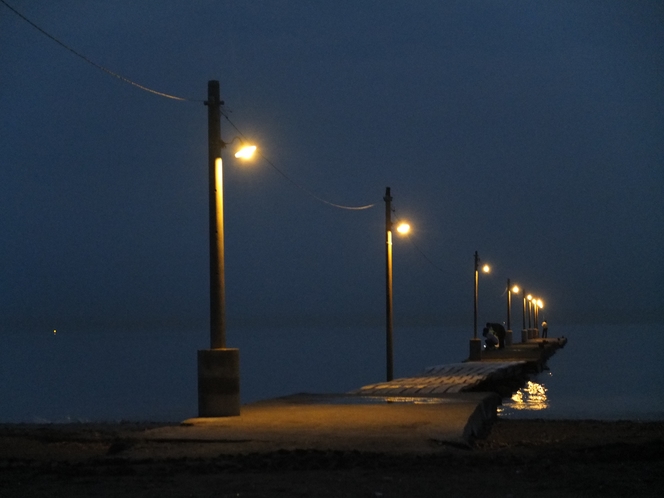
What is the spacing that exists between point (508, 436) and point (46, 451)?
7.86 m

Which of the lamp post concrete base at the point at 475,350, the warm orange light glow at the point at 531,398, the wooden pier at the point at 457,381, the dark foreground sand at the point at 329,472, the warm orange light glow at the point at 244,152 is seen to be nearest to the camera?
the dark foreground sand at the point at 329,472

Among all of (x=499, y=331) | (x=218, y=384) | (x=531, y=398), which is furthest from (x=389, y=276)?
(x=499, y=331)

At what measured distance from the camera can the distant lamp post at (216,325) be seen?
14.9m

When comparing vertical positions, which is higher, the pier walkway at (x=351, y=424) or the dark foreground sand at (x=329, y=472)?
the pier walkway at (x=351, y=424)

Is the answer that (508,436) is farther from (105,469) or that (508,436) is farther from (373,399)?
(105,469)

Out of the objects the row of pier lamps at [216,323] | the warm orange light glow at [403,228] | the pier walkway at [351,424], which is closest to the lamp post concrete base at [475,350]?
the warm orange light glow at [403,228]

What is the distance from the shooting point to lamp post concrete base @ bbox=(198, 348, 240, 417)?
1488 centimetres

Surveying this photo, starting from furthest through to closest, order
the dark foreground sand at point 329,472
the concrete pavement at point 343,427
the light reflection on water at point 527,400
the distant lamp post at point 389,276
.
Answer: the light reflection on water at point 527,400 → the distant lamp post at point 389,276 → the concrete pavement at point 343,427 → the dark foreground sand at point 329,472

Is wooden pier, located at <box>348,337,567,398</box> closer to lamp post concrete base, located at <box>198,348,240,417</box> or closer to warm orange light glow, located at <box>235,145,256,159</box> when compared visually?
lamp post concrete base, located at <box>198,348,240,417</box>

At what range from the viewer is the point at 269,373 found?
74125mm

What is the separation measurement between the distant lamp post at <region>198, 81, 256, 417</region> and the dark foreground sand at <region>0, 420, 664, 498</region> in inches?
99.2

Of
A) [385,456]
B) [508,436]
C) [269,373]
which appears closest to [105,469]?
[385,456]

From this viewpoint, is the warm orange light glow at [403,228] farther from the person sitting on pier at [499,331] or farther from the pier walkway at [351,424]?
the person sitting on pier at [499,331]

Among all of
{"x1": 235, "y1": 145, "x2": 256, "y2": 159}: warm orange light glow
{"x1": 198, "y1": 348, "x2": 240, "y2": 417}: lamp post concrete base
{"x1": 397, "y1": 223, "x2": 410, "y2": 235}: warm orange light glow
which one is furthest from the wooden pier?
{"x1": 235, "y1": 145, "x2": 256, "y2": 159}: warm orange light glow
